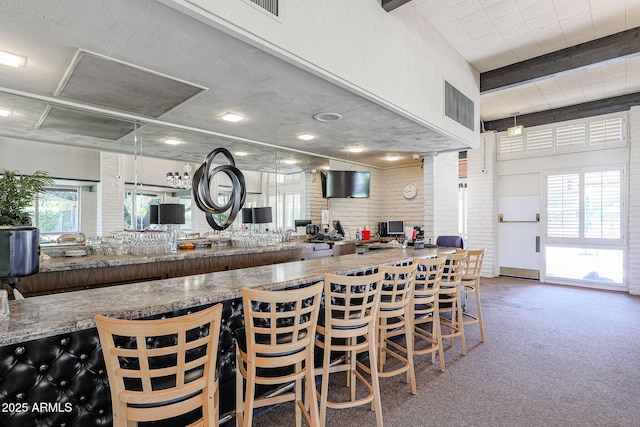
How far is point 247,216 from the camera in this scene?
17.9 feet

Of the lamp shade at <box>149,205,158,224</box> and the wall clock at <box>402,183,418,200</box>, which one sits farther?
the wall clock at <box>402,183,418,200</box>

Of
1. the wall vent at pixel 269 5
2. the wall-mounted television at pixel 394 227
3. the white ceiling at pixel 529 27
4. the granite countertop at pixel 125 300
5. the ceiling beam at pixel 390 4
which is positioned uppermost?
the white ceiling at pixel 529 27

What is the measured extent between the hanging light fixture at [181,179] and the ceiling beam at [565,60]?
15.7 ft

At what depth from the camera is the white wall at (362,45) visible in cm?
211

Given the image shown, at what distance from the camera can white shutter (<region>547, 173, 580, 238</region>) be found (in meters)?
6.61

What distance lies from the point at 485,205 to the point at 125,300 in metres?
7.67

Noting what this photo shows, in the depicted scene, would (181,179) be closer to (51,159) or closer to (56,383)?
(51,159)

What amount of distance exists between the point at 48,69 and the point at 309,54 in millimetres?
2257

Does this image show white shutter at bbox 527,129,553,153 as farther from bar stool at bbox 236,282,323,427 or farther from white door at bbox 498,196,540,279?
bar stool at bbox 236,282,323,427

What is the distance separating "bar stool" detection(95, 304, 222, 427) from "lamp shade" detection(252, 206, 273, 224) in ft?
13.7


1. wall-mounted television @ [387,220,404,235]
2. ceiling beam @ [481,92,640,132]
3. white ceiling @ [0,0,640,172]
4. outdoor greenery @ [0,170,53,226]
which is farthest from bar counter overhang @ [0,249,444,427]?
ceiling beam @ [481,92,640,132]

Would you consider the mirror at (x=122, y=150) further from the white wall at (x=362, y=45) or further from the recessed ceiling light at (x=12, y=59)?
the white wall at (x=362, y=45)

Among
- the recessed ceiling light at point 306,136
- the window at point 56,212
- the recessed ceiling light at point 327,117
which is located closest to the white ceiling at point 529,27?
the recessed ceiling light at point 327,117

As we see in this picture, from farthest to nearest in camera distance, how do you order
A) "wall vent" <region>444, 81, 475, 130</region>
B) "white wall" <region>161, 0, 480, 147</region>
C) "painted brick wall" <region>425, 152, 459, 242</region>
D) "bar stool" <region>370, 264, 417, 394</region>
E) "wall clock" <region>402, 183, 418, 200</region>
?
1. "wall clock" <region>402, 183, 418, 200</region>
2. "painted brick wall" <region>425, 152, 459, 242</region>
3. "wall vent" <region>444, 81, 475, 130</region>
4. "bar stool" <region>370, 264, 417, 394</region>
5. "white wall" <region>161, 0, 480, 147</region>
